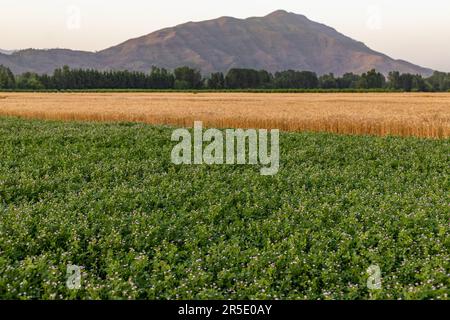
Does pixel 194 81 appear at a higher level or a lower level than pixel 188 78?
lower

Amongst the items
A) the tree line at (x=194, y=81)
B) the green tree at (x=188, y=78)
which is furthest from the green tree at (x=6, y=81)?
the green tree at (x=188, y=78)

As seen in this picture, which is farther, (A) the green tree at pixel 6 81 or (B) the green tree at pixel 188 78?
(B) the green tree at pixel 188 78

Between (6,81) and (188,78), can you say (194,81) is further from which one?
(6,81)

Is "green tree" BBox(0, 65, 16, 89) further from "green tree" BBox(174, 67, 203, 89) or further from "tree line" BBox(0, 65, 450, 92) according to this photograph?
"green tree" BBox(174, 67, 203, 89)

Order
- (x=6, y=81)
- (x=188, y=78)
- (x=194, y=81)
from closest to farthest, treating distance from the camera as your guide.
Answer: (x=6, y=81)
(x=188, y=78)
(x=194, y=81)

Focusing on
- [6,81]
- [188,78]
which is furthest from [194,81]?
[6,81]

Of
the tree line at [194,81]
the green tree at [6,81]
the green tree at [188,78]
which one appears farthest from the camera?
the green tree at [188,78]

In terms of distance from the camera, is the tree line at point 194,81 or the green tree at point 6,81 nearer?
the green tree at point 6,81

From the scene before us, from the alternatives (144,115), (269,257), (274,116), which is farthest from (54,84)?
(269,257)

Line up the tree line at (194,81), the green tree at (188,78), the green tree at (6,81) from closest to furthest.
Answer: the green tree at (6,81) → the tree line at (194,81) → the green tree at (188,78)

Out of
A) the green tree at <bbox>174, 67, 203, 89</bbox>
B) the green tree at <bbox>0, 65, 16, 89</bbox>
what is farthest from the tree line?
the green tree at <bbox>0, 65, 16, 89</bbox>

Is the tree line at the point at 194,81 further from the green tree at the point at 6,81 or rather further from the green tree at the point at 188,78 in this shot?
the green tree at the point at 6,81

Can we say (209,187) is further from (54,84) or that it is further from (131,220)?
(54,84)

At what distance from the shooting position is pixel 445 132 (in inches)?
813
